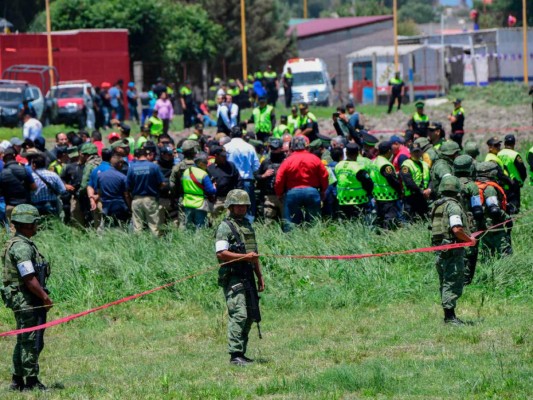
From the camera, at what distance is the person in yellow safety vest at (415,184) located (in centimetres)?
1642

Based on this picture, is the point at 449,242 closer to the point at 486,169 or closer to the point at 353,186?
the point at 486,169

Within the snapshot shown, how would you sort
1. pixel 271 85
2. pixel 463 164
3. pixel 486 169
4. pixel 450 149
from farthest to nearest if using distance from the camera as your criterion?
pixel 271 85 → pixel 450 149 → pixel 486 169 → pixel 463 164

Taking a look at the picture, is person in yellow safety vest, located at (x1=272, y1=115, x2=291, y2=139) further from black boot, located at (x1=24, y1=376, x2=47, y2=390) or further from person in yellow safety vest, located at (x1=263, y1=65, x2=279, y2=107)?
person in yellow safety vest, located at (x1=263, y1=65, x2=279, y2=107)

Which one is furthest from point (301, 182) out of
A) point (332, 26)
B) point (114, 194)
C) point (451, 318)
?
point (332, 26)

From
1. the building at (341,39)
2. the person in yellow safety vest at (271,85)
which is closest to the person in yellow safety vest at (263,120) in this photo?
the person in yellow safety vest at (271,85)

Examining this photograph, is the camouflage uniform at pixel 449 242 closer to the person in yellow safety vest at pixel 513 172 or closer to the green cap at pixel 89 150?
the person in yellow safety vest at pixel 513 172

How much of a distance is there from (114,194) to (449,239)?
6976 mm

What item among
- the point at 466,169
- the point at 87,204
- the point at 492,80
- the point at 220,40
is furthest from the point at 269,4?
the point at 466,169

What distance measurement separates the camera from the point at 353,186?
655 inches

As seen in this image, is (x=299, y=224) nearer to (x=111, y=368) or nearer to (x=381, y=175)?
(x=381, y=175)

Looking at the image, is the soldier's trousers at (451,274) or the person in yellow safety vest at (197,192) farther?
the person in yellow safety vest at (197,192)

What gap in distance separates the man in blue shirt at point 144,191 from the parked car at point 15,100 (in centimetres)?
1778

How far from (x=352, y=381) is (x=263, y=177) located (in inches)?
317

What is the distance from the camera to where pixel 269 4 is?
7019cm
